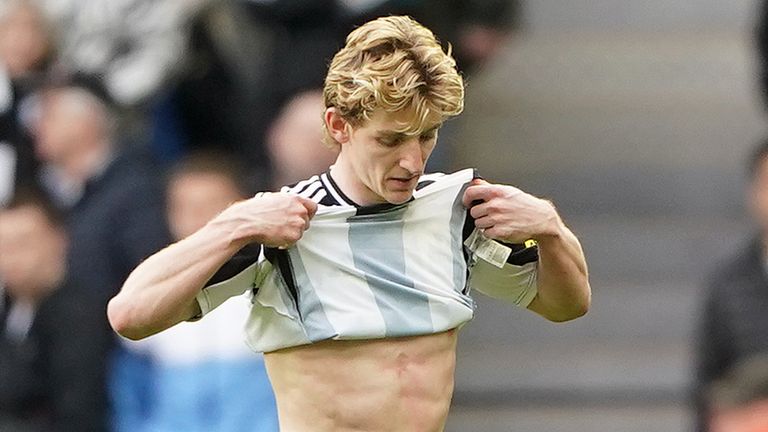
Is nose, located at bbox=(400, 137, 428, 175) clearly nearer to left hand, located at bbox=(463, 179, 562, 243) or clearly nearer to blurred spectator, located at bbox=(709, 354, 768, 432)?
left hand, located at bbox=(463, 179, 562, 243)

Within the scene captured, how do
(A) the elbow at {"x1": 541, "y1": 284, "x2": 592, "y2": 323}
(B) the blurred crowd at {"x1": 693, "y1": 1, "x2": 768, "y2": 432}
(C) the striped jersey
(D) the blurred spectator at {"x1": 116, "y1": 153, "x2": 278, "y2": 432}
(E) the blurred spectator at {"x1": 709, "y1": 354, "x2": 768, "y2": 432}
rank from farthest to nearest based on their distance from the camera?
1. (B) the blurred crowd at {"x1": 693, "y1": 1, "x2": 768, "y2": 432}
2. (D) the blurred spectator at {"x1": 116, "y1": 153, "x2": 278, "y2": 432}
3. (E) the blurred spectator at {"x1": 709, "y1": 354, "x2": 768, "y2": 432}
4. (A) the elbow at {"x1": 541, "y1": 284, "x2": 592, "y2": 323}
5. (C) the striped jersey

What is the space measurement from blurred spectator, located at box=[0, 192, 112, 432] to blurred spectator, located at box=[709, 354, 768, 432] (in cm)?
182

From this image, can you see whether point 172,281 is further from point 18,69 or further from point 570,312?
point 18,69

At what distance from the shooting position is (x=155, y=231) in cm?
579

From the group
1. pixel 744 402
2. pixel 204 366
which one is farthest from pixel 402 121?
pixel 204 366

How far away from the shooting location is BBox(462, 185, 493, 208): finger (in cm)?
316

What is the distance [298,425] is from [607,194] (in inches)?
166

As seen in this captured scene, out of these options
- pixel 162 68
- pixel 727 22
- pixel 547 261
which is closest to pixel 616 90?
pixel 727 22

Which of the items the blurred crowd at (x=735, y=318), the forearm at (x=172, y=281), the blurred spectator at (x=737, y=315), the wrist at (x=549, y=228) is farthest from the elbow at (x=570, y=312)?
the blurred spectator at (x=737, y=315)

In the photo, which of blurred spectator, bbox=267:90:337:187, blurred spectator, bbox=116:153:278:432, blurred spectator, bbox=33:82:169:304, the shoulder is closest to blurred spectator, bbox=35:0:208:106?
blurred spectator, bbox=33:82:169:304

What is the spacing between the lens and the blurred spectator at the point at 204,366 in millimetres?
5148

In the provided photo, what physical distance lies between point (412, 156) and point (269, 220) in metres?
0.25

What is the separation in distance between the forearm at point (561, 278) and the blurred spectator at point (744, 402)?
1274 millimetres

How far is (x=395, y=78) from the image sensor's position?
9.82 feet
